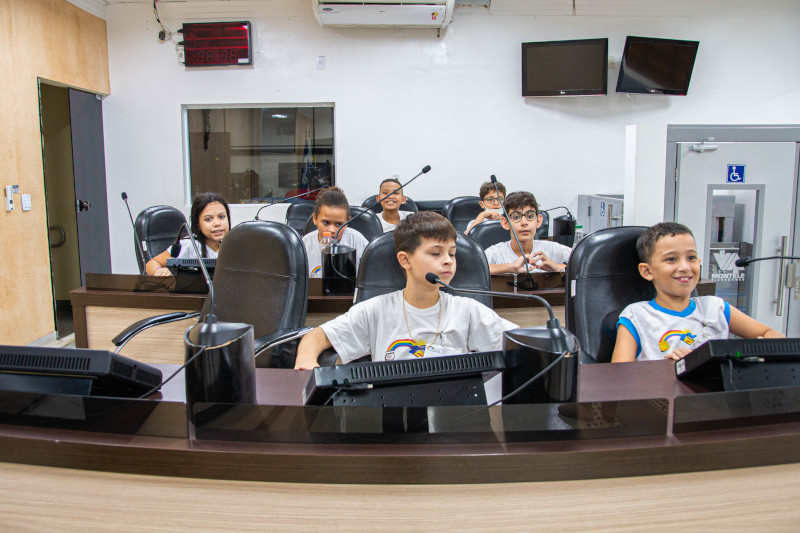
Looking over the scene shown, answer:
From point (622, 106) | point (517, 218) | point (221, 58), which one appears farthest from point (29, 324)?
point (622, 106)

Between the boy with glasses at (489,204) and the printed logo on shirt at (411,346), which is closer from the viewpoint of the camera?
the printed logo on shirt at (411,346)

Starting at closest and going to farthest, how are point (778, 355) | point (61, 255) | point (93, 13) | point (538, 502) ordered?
1. point (538, 502)
2. point (778, 355)
3. point (93, 13)
4. point (61, 255)

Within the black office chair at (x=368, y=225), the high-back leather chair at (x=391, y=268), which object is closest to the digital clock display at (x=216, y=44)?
the black office chair at (x=368, y=225)

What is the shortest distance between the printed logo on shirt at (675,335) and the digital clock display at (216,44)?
448 cm

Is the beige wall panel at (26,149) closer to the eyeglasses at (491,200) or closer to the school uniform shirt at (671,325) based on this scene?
the eyeglasses at (491,200)

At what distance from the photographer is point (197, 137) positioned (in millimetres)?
5395

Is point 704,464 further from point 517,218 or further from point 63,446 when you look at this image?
point 517,218

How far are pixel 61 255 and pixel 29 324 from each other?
137cm

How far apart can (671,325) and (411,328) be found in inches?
30.7

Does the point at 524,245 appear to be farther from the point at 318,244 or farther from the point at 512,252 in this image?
the point at 318,244

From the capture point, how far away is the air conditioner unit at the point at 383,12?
4.67 metres

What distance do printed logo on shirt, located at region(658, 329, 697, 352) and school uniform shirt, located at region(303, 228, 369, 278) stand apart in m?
1.63

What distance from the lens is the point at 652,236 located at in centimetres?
177

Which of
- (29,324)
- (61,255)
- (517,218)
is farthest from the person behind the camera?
(61,255)
